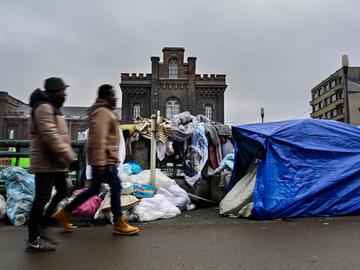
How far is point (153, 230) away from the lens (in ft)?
13.5

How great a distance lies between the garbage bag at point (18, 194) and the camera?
4.53m

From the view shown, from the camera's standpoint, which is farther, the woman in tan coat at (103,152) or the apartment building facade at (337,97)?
the apartment building facade at (337,97)

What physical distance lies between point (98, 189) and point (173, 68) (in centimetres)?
4399

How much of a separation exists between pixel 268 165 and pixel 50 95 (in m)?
3.37

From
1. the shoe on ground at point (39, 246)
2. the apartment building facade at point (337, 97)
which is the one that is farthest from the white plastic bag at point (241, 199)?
the apartment building facade at point (337, 97)

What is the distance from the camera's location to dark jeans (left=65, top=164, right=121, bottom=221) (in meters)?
3.65

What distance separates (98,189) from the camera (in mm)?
3725

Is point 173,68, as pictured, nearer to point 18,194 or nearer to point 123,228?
point 18,194

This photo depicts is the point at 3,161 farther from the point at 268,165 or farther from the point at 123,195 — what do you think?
the point at 268,165

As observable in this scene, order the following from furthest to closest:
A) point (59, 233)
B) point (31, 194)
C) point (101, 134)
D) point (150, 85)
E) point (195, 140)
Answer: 1. point (150, 85)
2. point (195, 140)
3. point (31, 194)
4. point (59, 233)
5. point (101, 134)

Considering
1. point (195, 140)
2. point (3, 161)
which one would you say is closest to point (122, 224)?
point (195, 140)

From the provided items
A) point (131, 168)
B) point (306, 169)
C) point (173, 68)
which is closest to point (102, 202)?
point (131, 168)

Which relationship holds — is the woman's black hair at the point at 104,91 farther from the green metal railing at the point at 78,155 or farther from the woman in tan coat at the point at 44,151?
the green metal railing at the point at 78,155

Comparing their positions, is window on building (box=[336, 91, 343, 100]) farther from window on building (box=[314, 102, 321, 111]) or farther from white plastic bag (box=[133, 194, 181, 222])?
white plastic bag (box=[133, 194, 181, 222])
